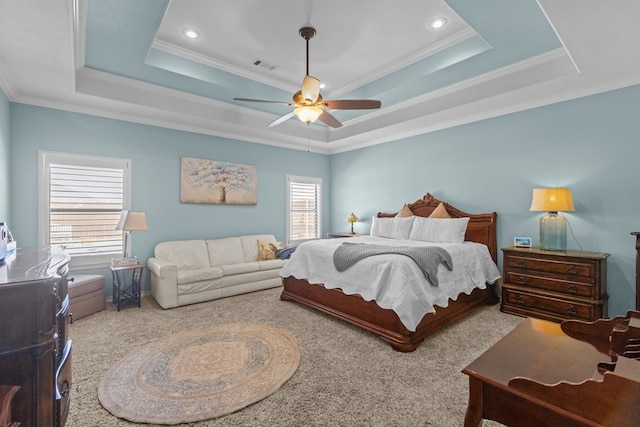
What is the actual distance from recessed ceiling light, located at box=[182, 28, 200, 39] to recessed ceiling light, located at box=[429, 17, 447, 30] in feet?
7.83

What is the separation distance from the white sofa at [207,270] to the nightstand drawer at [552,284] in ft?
11.2

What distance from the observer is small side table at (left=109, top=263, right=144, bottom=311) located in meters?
4.02

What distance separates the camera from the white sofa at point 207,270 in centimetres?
405

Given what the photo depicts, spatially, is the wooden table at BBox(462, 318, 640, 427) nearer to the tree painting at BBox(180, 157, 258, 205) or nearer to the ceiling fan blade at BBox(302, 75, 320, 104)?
the ceiling fan blade at BBox(302, 75, 320, 104)

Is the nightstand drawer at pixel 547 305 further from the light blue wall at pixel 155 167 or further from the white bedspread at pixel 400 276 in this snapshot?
the light blue wall at pixel 155 167

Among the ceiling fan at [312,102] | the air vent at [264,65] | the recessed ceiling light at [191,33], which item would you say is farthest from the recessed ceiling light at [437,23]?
the recessed ceiling light at [191,33]

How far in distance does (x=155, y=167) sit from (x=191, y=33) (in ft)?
7.56

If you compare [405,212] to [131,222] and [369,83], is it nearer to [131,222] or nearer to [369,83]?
[369,83]

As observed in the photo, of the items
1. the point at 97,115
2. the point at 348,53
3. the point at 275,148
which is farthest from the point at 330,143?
the point at 97,115

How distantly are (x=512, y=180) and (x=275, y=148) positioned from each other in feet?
13.6

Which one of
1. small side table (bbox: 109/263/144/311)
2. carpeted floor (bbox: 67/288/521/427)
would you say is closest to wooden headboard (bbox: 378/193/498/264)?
carpeted floor (bbox: 67/288/521/427)

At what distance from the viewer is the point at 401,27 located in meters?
3.11

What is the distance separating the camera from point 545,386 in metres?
0.83

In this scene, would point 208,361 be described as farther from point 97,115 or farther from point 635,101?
point 635,101
